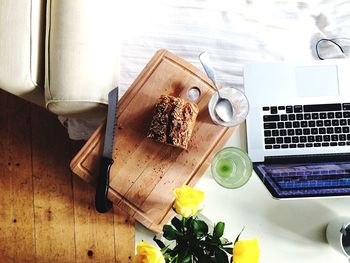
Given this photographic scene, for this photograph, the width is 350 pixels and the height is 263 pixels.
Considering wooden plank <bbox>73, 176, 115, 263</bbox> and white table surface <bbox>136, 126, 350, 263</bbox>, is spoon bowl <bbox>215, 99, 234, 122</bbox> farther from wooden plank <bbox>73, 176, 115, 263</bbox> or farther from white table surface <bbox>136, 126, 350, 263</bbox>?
wooden plank <bbox>73, 176, 115, 263</bbox>

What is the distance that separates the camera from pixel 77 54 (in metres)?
0.90

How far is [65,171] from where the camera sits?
138 centimetres

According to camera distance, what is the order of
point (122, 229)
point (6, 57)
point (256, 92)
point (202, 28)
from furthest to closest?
point (122, 229), point (202, 28), point (256, 92), point (6, 57)

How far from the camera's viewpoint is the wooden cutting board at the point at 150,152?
3.16 ft

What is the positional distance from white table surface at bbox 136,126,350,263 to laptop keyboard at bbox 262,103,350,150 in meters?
0.13

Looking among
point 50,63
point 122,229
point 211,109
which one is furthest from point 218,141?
point 122,229

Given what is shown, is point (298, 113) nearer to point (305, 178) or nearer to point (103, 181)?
point (305, 178)

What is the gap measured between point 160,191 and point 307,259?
13.8 inches

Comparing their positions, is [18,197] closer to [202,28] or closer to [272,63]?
[202,28]

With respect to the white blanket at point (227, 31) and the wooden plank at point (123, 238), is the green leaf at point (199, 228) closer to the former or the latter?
the white blanket at point (227, 31)

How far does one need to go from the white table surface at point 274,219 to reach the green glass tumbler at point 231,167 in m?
0.02

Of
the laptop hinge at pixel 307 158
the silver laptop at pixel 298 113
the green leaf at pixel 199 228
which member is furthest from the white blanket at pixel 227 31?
the green leaf at pixel 199 228

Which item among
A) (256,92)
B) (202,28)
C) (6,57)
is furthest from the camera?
(202,28)

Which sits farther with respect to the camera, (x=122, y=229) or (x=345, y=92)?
(x=122, y=229)
